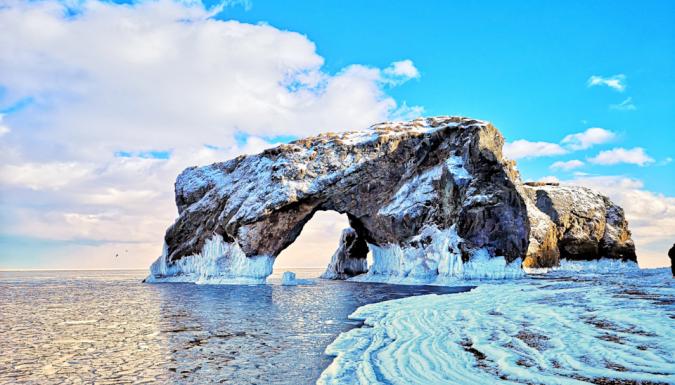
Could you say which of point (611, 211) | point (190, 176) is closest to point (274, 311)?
point (190, 176)

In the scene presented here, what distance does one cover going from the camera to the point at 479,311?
20.1 metres

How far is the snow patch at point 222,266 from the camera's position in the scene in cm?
5919

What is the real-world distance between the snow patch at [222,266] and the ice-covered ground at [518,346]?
134ft

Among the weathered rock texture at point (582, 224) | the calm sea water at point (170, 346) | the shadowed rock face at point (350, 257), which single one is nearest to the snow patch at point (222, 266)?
the shadowed rock face at point (350, 257)

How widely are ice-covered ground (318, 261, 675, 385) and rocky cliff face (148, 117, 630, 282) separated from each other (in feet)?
105

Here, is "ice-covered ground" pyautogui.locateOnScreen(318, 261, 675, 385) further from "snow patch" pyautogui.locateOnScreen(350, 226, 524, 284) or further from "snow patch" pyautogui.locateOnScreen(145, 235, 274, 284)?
"snow patch" pyautogui.locateOnScreen(145, 235, 274, 284)

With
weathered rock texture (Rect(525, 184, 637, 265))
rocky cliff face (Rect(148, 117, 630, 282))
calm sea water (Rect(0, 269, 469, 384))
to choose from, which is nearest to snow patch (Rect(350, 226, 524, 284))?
rocky cliff face (Rect(148, 117, 630, 282))

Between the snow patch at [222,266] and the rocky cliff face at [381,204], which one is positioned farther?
the snow patch at [222,266]

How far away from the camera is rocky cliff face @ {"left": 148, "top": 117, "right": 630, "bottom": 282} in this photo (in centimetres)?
5241

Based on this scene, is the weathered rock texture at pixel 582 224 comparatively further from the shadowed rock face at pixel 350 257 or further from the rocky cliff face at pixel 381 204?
the shadowed rock face at pixel 350 257

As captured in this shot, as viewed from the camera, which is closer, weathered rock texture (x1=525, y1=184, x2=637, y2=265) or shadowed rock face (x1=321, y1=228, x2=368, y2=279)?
shadowed rock face (x1=321, y1=228, x2=368, y2=279)

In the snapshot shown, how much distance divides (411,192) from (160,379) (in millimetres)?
50322

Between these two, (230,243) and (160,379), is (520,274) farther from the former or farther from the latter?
(160,379)

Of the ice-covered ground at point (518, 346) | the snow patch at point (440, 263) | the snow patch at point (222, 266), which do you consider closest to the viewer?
the ice-covered ground at point (518, 346)
